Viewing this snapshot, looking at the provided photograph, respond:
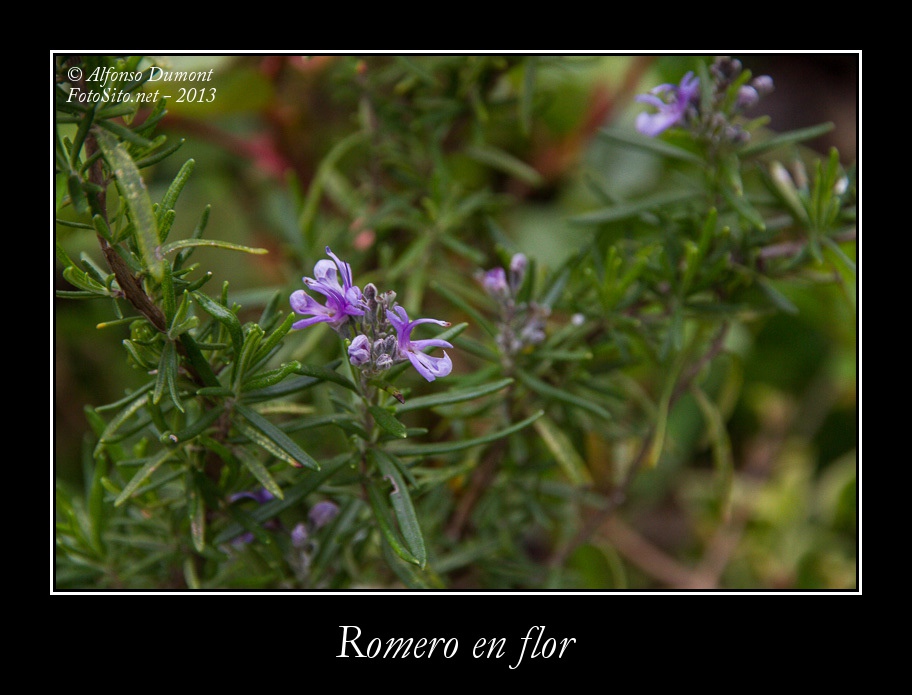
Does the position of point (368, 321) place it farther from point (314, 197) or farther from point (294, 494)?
point (314, 197)

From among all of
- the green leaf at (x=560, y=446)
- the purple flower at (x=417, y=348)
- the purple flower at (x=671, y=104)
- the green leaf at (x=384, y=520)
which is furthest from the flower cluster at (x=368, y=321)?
the purple flower at (x=671, y=104)

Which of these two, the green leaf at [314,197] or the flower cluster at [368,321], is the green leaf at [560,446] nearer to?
the flower cluster at [368,321]

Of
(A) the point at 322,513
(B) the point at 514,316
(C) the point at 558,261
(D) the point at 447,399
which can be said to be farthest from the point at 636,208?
A: (C) the point at 558,261

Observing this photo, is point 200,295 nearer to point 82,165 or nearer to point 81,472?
point 82,165

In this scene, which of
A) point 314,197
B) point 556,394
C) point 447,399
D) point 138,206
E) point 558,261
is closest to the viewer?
point 138,206
